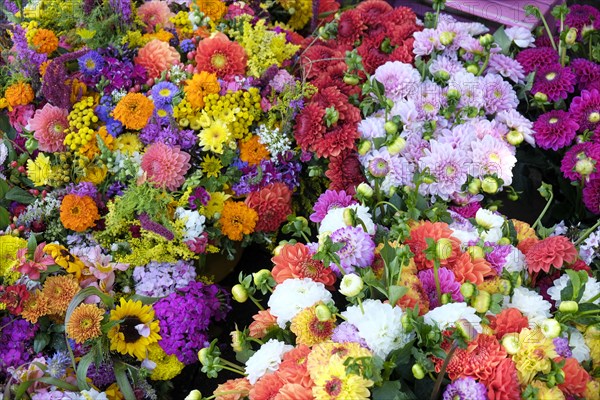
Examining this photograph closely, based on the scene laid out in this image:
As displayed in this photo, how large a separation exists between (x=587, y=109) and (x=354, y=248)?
0.93 metres

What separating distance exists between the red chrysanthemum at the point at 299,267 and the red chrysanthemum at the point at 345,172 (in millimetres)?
469

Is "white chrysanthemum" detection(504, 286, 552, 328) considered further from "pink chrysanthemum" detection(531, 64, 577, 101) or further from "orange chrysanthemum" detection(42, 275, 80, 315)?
"orange chrysanthemum" detection(42, 275, 80, 315)

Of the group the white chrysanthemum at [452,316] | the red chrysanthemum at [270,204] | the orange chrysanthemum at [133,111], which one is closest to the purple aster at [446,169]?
the red chrysanthemum at [270,204]

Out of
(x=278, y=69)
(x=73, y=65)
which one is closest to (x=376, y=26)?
(x=278, y=69)

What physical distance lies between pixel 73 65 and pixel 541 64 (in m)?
1.41

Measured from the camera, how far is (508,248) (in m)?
1.26

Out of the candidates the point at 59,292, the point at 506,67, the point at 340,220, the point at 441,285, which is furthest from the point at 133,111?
the point at 506,67

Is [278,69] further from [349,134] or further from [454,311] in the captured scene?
[454,311]

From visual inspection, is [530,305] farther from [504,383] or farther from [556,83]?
[556,83]

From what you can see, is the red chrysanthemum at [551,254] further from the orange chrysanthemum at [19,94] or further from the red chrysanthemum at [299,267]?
the orange chrysanthemum at [19,94]

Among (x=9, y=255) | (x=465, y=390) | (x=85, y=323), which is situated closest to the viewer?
(x=465, y=390)

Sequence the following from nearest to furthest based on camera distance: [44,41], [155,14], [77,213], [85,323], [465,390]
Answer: [465,390] → [85,323] → [77,213] → [44,41] → [155,14]

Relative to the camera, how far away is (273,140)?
176 cm

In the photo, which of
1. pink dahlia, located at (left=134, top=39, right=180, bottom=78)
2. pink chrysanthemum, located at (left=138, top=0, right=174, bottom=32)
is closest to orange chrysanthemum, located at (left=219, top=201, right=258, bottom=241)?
pink dahlia, located at (left=134, top=39, right=180, bottom=78)
